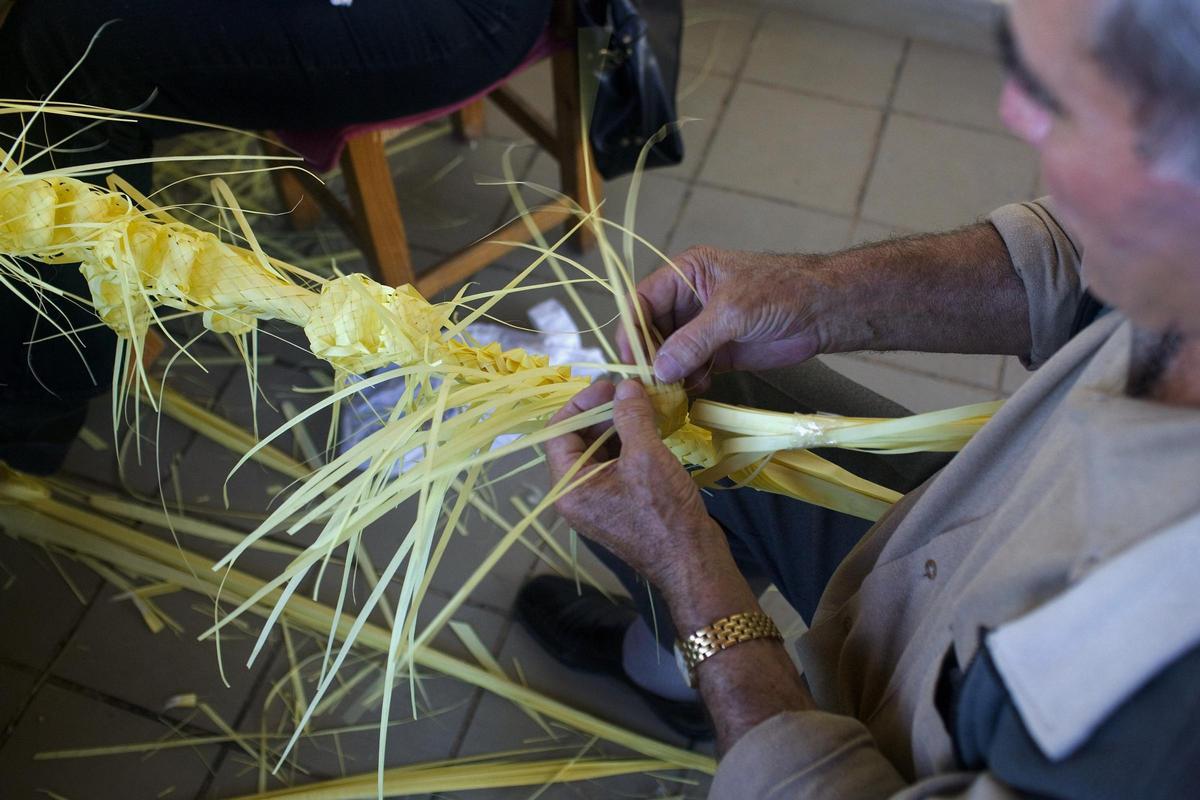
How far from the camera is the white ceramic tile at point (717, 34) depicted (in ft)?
7.98

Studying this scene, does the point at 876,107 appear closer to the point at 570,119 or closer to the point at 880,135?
the point at 880,135

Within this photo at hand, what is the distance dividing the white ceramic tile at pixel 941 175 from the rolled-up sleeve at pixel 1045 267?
1.14 metres

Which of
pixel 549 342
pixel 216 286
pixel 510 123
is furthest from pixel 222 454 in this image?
pixel 510 123

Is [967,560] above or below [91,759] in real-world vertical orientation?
above

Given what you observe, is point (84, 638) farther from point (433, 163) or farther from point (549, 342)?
point (433, 163)

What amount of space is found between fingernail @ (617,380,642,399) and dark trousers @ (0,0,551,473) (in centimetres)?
74

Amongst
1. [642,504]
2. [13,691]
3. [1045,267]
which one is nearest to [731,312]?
[642,504]

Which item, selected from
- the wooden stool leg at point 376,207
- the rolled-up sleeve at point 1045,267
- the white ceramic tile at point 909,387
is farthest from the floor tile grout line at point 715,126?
the rolled-up sleeve at point 1045,267

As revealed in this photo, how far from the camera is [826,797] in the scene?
27.2 inches

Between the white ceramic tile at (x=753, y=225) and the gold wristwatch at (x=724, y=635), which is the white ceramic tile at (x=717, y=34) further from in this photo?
the gold wristwatch at (x=724, y=635)

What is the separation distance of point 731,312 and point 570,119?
3.14 ft

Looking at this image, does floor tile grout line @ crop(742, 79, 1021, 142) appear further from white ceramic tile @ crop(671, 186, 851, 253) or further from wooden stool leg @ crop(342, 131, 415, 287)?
wooden stool leg @ crop(342, 131, 415, 287)

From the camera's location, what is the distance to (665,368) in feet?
3.00

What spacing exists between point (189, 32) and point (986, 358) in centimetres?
154
